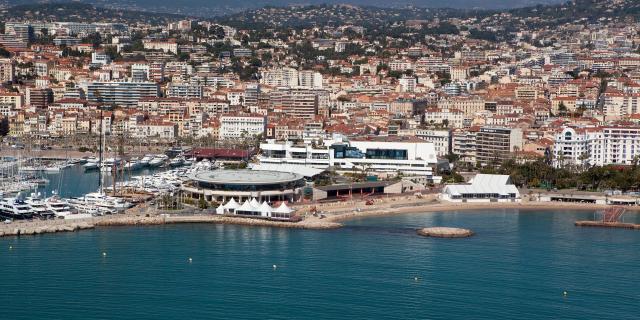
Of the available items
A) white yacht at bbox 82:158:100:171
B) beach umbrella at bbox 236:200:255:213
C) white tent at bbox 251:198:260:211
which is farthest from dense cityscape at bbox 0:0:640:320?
white yacht at bbox 82:158:100:171

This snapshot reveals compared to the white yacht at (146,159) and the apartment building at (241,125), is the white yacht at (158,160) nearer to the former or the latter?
the white yacht at (146,159)

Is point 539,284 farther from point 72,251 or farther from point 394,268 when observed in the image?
point 72,251

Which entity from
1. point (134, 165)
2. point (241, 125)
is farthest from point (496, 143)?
point (134, 165)

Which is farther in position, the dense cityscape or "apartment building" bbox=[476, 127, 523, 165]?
"apartment building" bbox=[476, 127, 523, 165]

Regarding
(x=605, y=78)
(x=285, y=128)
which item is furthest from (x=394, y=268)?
(x=605, y=78)

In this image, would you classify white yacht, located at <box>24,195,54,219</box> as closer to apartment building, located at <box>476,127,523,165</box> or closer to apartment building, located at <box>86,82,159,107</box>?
apartment building, located at <box>476,127,523,165</box>

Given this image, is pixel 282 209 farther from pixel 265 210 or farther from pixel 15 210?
pixel 15 210

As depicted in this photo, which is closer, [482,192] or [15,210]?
[15,210]
